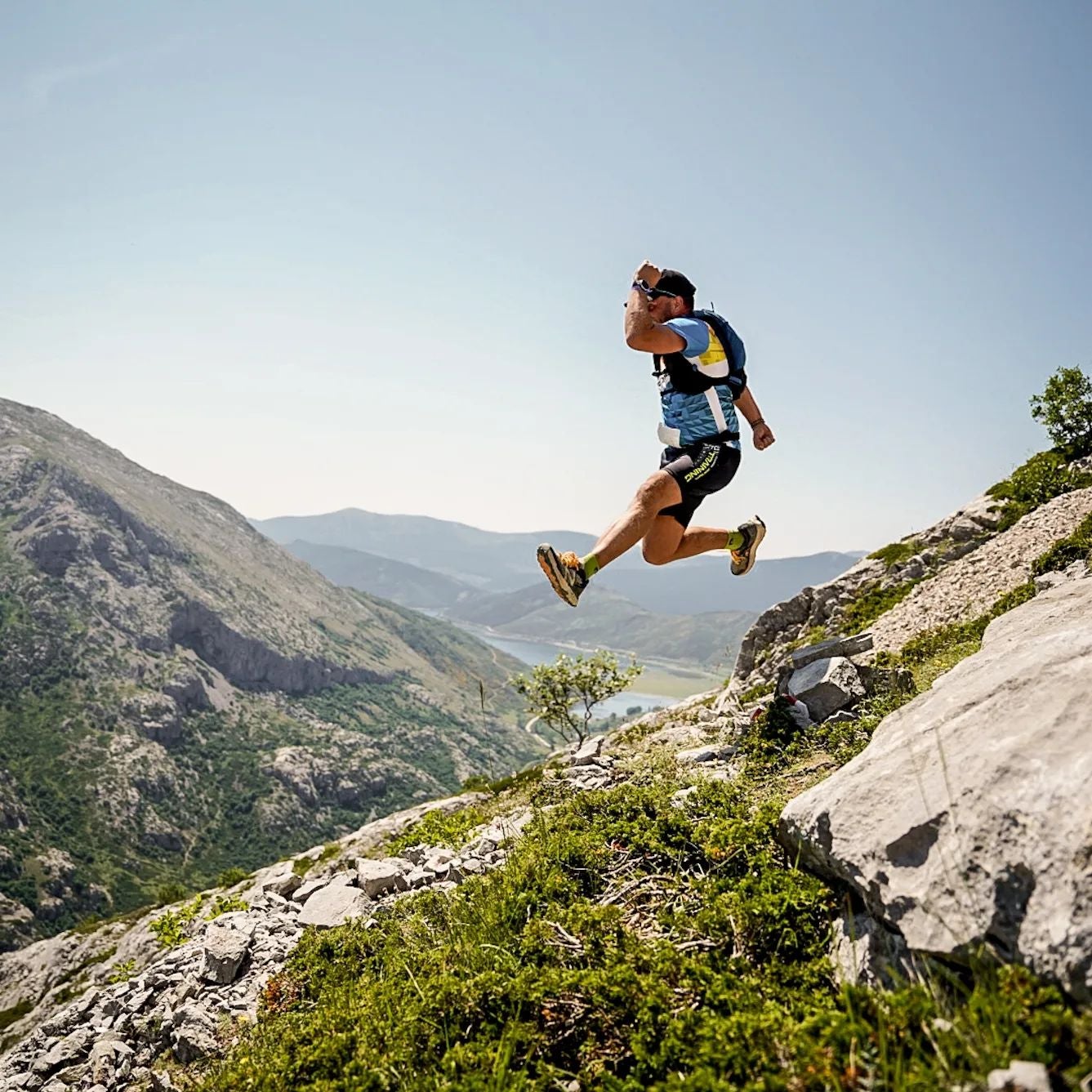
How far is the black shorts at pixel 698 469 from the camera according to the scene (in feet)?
20.5

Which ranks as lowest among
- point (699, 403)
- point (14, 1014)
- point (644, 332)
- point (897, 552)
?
point (14, 1014)

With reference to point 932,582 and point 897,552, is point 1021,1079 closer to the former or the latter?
point 932,582

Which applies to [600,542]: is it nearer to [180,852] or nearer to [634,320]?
[634,320]

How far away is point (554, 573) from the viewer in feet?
19.2

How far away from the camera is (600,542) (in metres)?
6.04

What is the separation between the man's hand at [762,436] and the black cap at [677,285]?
1.81 metres

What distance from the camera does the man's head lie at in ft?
21.5

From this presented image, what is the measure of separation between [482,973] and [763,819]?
2113 millimetres

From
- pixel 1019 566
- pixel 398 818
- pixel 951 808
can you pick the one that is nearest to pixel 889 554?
pixel 1019 566

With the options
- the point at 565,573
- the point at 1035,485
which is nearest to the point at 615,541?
the point at 565,573

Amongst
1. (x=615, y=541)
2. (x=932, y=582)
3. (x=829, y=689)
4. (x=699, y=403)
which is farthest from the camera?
(x=932, y=582)

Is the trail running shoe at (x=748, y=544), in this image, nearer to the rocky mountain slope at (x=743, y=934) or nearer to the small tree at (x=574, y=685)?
the rocky mountain slope at (x=743, y=934)

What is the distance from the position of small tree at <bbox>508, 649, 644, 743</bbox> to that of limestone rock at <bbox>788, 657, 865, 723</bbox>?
2110cm

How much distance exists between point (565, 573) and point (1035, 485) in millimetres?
14002
